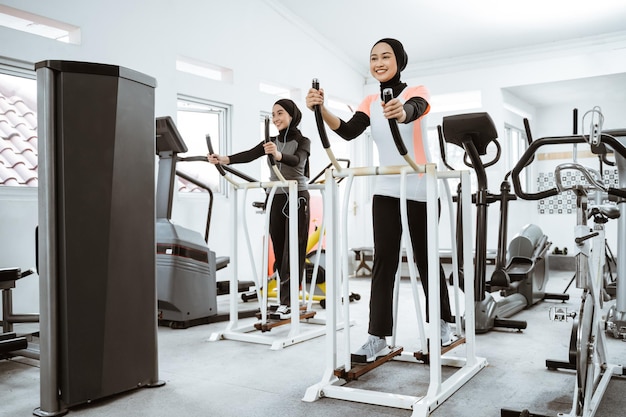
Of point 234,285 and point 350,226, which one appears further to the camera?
point 350,226

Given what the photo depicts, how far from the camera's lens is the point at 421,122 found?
2.77m

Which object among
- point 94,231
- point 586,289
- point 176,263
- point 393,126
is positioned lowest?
point 176,263

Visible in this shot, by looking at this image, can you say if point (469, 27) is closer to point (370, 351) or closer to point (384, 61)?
point (384, 61)

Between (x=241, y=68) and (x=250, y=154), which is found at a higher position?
(x=241, y=68)

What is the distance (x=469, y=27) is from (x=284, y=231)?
15.6ft

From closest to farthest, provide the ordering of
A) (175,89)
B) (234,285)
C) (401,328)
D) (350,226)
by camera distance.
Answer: (234,285), (401,328), (175,89), (350,226)

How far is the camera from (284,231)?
4289mm

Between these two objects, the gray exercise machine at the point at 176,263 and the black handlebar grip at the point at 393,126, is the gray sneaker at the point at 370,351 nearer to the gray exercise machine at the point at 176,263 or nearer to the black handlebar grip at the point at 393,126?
the black handlebar grip at the point at 393,126

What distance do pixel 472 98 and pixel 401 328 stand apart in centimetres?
577

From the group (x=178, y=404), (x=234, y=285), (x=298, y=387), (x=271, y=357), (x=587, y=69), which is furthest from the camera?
(x=587, y=69)

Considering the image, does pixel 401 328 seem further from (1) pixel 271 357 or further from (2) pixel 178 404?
(2) pixel 178 404

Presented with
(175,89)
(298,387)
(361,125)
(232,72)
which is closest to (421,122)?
(361,125)

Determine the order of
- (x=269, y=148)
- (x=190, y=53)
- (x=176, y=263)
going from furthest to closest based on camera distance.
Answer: (x=190, y=53), (x=176, y=263), (x=269, y=148)

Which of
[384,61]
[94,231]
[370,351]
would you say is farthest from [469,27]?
[94,231]
